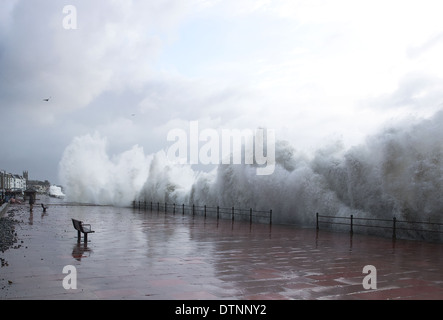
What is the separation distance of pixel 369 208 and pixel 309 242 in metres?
5.74

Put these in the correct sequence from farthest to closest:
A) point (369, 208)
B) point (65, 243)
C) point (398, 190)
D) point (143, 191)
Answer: point (143, 191) < point (369, 208) < point (398, 190) < point (65, 243)

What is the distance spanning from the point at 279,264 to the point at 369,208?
32.6 ft

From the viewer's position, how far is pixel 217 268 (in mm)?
7820

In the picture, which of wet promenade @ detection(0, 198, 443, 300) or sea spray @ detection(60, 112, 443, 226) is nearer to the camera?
wet promenade @ detection(0, 198, 443, 300)

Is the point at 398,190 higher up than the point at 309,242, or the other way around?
the point at 398,190

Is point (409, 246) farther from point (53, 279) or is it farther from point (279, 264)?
point (53, 279)

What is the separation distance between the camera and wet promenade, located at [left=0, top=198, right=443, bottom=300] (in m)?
5.89

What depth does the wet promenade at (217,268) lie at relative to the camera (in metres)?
5.89

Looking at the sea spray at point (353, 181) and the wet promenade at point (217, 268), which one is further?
the sea spray at point (353, 181)

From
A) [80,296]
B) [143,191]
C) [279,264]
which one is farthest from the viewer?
[143,191]

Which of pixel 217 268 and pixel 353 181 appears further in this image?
pixel 353 181
